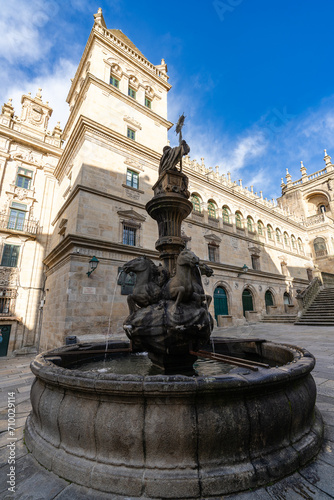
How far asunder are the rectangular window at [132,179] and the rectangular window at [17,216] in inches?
369

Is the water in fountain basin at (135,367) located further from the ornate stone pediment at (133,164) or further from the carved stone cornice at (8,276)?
the carved stone cornice at (8,276)

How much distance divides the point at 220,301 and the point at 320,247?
79.3 ft

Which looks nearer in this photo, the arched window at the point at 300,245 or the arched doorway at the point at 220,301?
the arched doorway at the point at 220,301

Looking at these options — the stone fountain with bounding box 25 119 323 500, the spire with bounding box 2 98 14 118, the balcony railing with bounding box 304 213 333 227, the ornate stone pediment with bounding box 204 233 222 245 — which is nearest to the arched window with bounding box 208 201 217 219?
the ornate stone pediment with bounding box 204 233 222 245

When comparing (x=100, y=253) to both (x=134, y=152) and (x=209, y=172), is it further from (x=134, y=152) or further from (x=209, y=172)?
(x=209, y=172)

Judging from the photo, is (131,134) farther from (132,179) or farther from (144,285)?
(144,285)

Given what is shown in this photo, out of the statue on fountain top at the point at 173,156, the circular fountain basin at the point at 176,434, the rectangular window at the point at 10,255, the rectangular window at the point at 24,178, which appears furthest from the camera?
the rectangular window at the point at 24,178

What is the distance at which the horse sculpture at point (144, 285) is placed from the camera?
4012mm

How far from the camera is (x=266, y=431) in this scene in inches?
90.1

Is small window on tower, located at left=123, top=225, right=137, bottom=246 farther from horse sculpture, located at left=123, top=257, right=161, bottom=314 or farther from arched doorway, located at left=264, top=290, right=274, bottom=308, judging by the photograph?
arched doorway, located at left=264, top=290, right=274, bottom=308

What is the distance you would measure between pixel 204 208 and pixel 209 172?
4602mm

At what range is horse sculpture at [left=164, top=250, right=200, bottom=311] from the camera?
3.75m

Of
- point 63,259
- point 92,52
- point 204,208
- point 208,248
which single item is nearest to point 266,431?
point 63,259

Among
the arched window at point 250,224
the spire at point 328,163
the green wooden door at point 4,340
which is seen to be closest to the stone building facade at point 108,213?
the arched window at point 250,224
